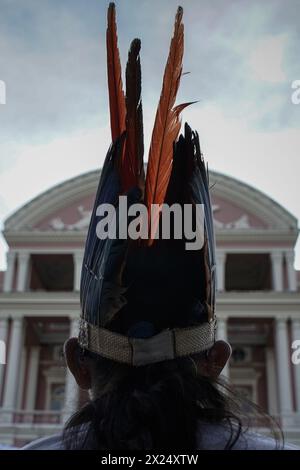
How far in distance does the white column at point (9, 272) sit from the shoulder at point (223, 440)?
44.0ft

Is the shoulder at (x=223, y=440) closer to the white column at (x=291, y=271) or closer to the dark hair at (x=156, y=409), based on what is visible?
the dark hair at (x=156, y=409)

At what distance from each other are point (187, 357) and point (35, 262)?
14.2 m

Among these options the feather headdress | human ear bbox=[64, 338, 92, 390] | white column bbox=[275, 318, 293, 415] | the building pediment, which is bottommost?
human ear bbox=[64, 338, 92, 390]

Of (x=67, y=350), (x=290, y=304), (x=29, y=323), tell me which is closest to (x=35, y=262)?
(x=29, y=323)

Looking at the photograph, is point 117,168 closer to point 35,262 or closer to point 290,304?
point 290,304

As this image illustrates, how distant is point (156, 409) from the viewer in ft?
2.64

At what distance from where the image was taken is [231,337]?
14.6m

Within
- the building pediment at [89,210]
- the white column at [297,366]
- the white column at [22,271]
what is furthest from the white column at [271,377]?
the white column at [22,271]

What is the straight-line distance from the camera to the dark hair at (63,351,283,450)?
31.9 inches

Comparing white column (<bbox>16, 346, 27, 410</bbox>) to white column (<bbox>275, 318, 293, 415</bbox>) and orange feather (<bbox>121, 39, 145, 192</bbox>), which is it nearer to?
white column (<bbox>275, 318, 293, 415</bbox>)

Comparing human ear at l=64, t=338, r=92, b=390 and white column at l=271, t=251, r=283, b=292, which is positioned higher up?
white column at l=271, t=251, r=283, b=292

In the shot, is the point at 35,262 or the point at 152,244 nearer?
the point at 152,244

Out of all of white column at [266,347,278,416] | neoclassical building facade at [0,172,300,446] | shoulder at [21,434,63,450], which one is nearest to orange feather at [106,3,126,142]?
shoulder at [21,434,63,450]

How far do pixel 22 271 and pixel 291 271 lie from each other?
5836 millimetres
